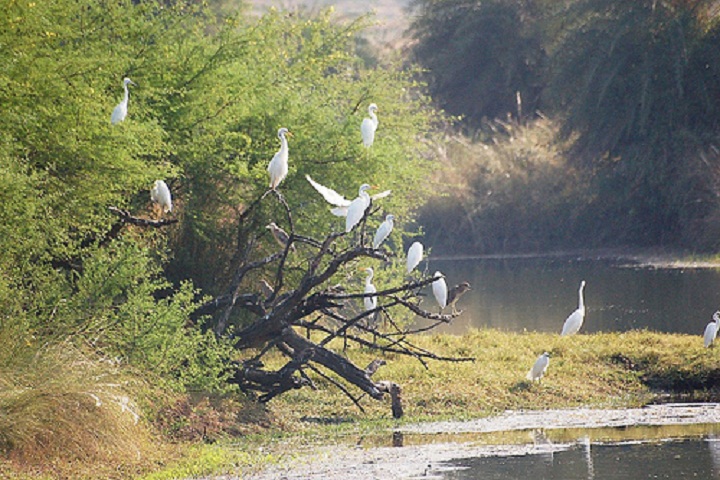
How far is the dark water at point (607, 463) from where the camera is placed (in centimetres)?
1048

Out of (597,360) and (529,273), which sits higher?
(529,273)

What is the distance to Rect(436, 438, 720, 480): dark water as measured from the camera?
10.5 meters

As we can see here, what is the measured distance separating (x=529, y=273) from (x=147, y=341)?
21.5 m

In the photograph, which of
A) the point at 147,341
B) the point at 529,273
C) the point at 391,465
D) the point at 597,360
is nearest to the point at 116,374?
the point at 147,341

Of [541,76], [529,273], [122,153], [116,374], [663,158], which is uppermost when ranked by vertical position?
[541,76]

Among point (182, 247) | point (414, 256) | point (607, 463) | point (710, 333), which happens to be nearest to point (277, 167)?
point (414, 256)

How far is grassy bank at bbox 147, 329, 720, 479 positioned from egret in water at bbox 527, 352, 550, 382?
93 mm

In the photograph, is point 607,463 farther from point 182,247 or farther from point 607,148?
point 607,148

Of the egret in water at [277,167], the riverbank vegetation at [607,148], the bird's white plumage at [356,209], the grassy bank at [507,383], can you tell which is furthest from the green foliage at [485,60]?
the bird's white plumage at [356,209]

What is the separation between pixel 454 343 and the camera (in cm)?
1750

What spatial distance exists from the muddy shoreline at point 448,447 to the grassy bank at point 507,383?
38cm

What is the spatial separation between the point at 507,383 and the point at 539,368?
462 mm

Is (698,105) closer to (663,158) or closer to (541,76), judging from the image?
(663,158)

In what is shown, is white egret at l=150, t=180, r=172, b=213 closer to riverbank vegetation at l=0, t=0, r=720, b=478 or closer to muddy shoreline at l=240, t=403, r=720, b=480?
riverbank vegetation at l=0, t=0, r=720, b=478
